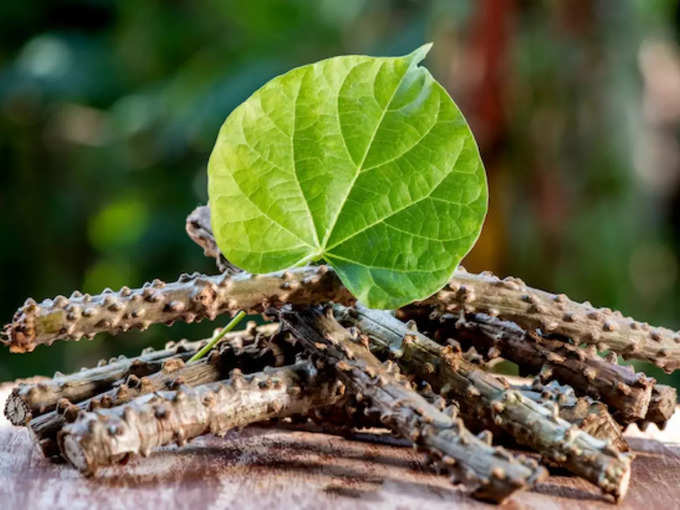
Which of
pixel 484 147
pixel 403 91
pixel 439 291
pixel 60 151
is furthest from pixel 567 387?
pixel 60 151

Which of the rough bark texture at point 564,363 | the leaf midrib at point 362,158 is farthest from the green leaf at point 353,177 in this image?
the rough bark texture at point 564,363

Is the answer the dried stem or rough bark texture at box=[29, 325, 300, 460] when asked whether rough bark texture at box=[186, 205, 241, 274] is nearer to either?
rough bark texture at box=[29, 325, 300, 460]

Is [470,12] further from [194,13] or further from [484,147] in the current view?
[194,13]

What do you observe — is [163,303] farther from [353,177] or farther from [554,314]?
[554,314]

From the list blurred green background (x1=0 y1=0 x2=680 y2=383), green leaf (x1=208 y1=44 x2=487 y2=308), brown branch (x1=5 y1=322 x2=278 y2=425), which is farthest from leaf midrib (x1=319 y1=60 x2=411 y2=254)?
blurred green background (x1=0 y1=0 x2=680 y2=383)

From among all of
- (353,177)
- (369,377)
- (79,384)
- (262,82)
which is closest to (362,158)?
(353,177)

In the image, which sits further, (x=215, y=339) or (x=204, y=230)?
(x=204, y=230)
